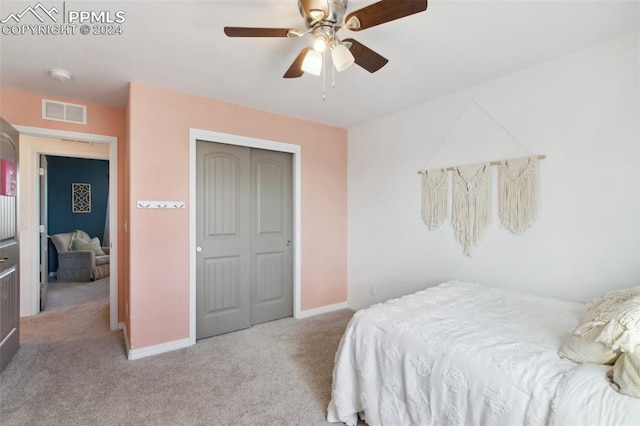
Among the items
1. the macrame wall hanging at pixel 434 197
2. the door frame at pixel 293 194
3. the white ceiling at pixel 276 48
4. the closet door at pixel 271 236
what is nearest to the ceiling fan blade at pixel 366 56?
the white ceiling at pixel 276 48

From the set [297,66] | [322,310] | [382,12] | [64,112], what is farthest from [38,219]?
[382,12]

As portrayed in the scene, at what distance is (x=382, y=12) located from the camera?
55.5 inches

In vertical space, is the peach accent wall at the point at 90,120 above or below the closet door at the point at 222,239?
above

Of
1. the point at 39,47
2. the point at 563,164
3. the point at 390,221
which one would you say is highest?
the point at 39,47

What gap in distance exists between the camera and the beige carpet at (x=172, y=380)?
192 centimetres

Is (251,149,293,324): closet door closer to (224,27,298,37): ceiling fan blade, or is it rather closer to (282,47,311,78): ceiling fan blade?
(282,47,311,78): ceiling fan blade

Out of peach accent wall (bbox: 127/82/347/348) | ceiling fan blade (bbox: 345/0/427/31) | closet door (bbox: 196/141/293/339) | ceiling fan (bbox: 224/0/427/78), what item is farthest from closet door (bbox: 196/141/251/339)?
ceiling fan blade (bbox: 345/0/427/31)

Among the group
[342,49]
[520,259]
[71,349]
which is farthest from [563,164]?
[71,349]

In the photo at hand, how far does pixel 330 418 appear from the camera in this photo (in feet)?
6.09

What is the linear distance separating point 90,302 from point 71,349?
1.82 meters

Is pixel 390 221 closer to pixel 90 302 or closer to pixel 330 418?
pixel 330 418

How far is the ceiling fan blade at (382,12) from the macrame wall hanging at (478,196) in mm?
1711

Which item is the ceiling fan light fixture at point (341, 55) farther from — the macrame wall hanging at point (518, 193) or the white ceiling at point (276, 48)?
the macrame wall hanging at point (518, 193)

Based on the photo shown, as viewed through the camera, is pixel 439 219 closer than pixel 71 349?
No
